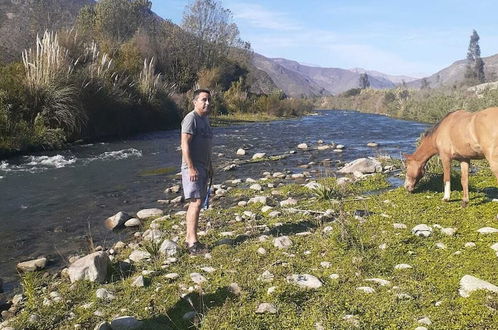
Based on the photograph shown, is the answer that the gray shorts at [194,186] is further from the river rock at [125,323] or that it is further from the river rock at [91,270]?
the river rock at [125,323]

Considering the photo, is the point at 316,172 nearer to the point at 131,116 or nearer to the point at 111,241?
the point at 111,241

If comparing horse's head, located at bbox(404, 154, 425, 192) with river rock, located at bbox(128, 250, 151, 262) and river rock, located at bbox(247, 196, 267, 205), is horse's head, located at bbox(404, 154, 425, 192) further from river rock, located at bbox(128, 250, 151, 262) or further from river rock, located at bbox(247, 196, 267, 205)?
river rock, located at bbox(128, 250, 151, 262)

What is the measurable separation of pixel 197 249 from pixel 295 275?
1.78m

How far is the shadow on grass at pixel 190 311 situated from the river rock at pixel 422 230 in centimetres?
299

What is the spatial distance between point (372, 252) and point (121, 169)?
425 inches

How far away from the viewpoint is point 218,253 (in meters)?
5.68

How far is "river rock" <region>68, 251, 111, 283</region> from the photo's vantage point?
502 centimetres

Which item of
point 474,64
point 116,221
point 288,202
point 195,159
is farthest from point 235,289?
point 474,64

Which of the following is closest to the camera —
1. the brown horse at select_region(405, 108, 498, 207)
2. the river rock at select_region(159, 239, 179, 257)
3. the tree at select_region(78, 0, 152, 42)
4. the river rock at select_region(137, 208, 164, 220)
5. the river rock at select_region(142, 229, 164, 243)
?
the river rock at select_region(159, 239, 179, 257)

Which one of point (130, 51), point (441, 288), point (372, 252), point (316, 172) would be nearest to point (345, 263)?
point (372, 252)

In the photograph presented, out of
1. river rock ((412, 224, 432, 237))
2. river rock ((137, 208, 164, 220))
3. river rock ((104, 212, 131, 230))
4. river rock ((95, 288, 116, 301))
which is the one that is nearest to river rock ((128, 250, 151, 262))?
river rock ((95, 288, 116, 301))

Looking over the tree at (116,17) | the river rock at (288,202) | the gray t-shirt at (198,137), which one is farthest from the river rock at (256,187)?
the tree at (116,17)

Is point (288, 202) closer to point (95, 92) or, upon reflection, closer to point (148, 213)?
point (148, 213)

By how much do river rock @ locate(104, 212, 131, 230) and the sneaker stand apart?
2648 millimetres
